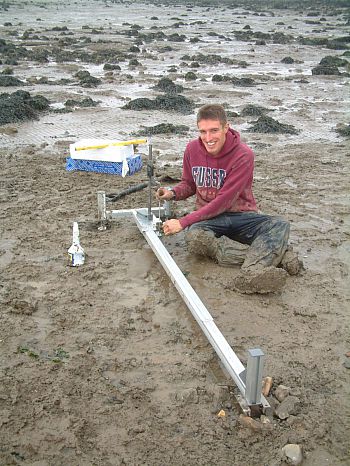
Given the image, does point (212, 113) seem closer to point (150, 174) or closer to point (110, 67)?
point (150, 174)

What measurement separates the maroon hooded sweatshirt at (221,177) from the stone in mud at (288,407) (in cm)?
167

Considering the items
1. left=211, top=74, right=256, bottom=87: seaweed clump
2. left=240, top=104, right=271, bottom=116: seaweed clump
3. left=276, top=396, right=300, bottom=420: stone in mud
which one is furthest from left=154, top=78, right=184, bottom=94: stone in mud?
left=276, top=396, right=300, bottom=420: stone in mud

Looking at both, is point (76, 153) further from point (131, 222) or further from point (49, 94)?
point (49, 94)

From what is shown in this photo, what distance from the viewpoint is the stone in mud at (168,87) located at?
42.0ft

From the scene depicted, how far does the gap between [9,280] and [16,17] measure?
120 feet

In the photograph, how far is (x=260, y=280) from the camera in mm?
4184

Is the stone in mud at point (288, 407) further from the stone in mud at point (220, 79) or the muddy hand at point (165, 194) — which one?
the stone in mud at point (220, 79)

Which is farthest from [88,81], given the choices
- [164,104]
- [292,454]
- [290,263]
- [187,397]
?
[292,454]

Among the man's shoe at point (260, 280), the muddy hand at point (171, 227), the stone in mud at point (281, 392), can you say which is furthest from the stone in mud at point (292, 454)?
the muddy hand at point (171, 227)

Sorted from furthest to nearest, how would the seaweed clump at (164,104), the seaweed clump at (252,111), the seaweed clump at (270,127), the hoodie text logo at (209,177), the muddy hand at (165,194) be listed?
the seaweed clump at (164,104), the seaweed clump at (252,111), the seaweed clump at (270,127), the muddy hand at (165,194), the hoodie text logo at (209,177)

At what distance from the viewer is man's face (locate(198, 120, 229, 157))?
14.2ft

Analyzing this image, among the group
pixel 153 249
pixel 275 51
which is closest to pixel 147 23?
pixel 275 51

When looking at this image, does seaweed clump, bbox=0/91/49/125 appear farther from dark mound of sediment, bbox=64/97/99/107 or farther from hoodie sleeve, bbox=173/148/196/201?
hoodie sleeve, bbox=173/148/196/201

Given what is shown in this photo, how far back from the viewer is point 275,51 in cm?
2233
